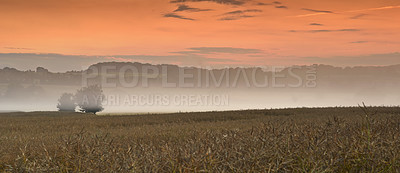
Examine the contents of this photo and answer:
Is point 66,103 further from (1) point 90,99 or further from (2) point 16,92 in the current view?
(2) point 16,92

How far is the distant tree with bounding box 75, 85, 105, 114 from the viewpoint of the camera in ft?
223

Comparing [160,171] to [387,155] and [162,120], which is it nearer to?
[387,155]

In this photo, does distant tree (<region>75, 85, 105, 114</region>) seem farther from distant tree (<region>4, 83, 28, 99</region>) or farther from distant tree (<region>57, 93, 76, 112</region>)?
distant tree (<region>4, 83, 28, 99</region>)

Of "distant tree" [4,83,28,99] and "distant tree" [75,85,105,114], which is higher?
"distant tree" [4,83,28,99]

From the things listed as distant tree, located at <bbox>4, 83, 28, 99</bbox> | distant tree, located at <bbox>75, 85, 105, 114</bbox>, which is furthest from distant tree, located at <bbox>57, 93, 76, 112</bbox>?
distant tree, located at <bbox>4, 83, 28, 99</bbox>

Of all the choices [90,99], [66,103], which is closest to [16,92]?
[66,103]

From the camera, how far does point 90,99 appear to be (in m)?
69.4

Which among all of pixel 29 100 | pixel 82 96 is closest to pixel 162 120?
pixel 82 96

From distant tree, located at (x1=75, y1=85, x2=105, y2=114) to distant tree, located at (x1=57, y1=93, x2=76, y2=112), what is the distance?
3653mm

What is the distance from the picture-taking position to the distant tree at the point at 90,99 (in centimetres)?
6806

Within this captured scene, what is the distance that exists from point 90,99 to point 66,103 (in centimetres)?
1082

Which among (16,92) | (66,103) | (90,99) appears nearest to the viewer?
(90,99)

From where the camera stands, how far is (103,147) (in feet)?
15.4

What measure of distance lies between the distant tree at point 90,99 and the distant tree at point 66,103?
365cm
